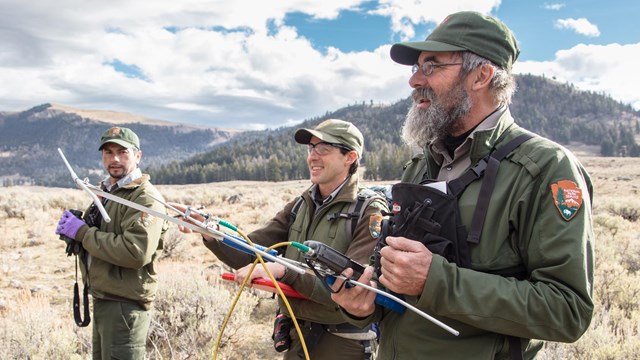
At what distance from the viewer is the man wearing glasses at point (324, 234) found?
2.98 metres

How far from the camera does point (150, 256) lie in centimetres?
405

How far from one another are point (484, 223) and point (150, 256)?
10.7 ft

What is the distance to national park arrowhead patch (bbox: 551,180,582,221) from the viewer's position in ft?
5.35

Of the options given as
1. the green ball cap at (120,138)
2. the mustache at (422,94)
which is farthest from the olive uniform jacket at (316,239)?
the green ball cap at (120,138)

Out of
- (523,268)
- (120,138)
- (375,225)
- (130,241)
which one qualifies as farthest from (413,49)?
(120,138)

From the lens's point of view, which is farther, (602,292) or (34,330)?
(602,292)

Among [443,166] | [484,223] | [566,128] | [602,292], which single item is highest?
[566,128]

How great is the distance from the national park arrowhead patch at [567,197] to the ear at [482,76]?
0.61m

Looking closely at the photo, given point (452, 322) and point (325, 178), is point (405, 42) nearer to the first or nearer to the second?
point (452, 322)

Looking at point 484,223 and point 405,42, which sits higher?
point 405,42

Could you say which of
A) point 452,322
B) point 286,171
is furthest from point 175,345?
point 286,171

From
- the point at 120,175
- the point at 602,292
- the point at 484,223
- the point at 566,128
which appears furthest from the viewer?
the point at 566,128

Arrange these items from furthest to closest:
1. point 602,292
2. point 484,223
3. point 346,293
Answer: point 602,292
point 346,293
point 484,223

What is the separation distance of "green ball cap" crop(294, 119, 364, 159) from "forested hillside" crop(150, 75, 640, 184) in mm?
58960
